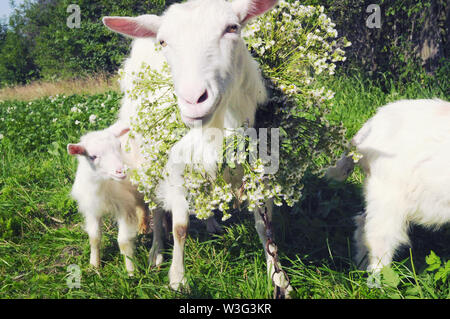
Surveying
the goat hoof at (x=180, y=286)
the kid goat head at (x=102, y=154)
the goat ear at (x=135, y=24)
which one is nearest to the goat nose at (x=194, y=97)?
the goat ear at (x=135, y=24)

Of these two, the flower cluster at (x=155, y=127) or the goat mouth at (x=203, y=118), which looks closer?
A: the goat mouth at (x=203, y=118)

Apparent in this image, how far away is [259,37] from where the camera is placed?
2.20 m

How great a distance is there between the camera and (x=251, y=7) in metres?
2.05

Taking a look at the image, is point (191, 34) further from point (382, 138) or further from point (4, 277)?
point (4, 277)

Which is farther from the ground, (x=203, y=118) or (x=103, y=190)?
(x=203, y=118)

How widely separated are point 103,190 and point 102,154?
13.1 inches

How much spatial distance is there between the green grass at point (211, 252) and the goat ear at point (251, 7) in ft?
5.23

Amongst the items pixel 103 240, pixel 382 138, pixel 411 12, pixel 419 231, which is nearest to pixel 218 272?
pixel 103 240

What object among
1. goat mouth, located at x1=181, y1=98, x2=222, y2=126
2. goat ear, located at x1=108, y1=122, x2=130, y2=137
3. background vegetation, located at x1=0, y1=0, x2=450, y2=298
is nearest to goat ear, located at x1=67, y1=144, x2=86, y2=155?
goat ear, located at x1=108, y1=122, x2=130, y2=137

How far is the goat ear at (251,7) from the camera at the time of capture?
2020mm

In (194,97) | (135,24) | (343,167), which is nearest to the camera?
(194,97)

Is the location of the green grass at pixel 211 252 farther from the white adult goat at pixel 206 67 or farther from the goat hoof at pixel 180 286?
the white adult goat at pixel 206 67

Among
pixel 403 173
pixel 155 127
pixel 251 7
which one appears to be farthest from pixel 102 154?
pixel 403 173

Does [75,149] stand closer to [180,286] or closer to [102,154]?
[102,154]
